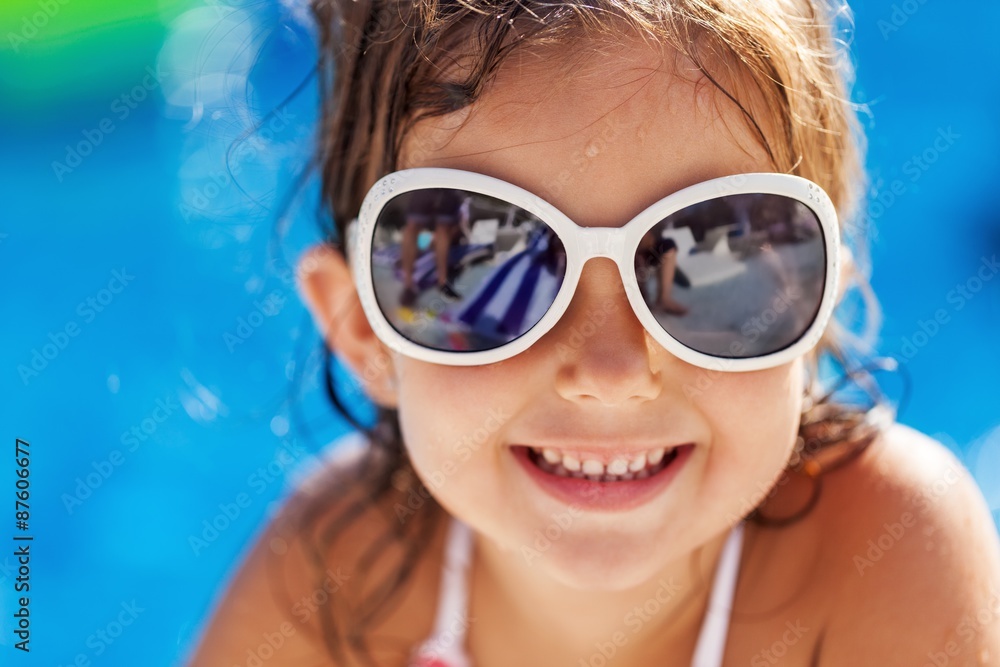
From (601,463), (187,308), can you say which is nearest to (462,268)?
(601,463)

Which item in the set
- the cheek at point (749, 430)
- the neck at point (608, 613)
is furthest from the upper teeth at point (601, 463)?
the neck at point (608, 613)

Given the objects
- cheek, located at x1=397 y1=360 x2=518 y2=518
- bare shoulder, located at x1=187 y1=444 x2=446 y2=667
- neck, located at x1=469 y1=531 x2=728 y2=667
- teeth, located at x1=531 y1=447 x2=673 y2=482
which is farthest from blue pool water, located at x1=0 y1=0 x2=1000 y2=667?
teeth, located at x1=531 y1=447 x2=673 y2=482

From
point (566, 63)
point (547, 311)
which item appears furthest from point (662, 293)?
point (566, 63)

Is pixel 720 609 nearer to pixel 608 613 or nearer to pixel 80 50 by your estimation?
pixel 608 613

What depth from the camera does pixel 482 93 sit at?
162cm

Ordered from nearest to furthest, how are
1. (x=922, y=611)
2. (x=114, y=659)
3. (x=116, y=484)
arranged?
(x=922, y=611) → (x=114, y=659) → (x=116, y=484)

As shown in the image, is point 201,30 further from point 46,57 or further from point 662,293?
point 662,293

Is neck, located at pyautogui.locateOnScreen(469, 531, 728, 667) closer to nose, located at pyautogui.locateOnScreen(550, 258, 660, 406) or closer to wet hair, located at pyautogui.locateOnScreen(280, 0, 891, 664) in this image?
wet hair, located at pyautogui.locateOnScreen(280, 0, 891, 664)

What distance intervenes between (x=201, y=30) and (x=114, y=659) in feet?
9.27

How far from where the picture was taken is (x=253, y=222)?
399cm

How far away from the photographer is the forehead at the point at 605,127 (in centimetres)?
157

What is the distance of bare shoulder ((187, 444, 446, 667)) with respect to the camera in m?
2.38

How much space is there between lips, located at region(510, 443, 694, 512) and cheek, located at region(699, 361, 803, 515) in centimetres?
8
